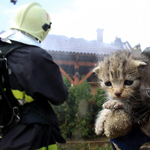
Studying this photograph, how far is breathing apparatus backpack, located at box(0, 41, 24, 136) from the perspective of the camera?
174cm

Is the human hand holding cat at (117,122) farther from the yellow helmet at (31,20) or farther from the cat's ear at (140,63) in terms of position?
the yellow helmet at (31,20)

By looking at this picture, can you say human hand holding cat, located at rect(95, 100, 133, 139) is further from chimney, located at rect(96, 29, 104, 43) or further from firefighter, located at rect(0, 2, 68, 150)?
chimney, located at rect(96, 29, 104, 43)

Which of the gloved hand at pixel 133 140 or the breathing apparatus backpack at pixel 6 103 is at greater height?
the breathing apparatus backpack at pixel 6 103

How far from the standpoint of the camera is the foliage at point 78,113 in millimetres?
5688

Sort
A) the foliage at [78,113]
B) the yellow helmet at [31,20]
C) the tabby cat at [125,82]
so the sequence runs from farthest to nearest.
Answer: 1. the foliage at [78,113]
2. the yellow helmet at [31,20]
3. the tabby cat at [125,82]

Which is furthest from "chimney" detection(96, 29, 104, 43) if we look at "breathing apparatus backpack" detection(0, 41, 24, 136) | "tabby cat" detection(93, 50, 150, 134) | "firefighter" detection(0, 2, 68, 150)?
"breathing apparatus backpack" detection(0, 41, 24, 136)

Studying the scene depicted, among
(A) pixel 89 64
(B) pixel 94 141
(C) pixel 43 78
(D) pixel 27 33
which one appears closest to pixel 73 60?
(A) pixel 89 64

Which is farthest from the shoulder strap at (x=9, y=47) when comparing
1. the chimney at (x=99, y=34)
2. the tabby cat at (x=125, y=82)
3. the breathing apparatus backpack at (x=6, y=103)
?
the chimney at (x=99, y=34)

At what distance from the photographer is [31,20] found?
2262 mm

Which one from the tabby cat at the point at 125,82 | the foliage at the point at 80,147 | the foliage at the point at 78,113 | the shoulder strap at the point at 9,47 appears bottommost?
the foliage at the point at 80,147

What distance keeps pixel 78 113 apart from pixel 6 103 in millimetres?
4292

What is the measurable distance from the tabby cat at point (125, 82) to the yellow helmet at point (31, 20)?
3.74 ft

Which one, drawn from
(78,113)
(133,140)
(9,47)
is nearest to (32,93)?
(9,47)

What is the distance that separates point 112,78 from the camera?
1.87m
